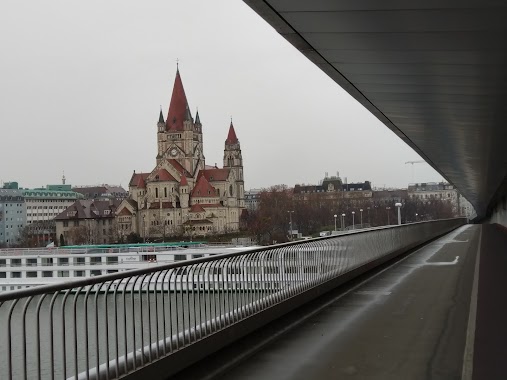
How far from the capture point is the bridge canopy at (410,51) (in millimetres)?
6684

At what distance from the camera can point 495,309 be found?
31.9ft

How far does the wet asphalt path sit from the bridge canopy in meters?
3.75

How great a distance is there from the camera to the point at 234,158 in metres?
167

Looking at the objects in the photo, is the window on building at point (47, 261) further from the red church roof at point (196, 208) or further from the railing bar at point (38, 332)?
the red church roof at point (196, 208)

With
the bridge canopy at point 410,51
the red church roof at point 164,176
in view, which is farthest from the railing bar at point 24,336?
the red church roof at point 164,176

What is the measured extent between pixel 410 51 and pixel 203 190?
138 m

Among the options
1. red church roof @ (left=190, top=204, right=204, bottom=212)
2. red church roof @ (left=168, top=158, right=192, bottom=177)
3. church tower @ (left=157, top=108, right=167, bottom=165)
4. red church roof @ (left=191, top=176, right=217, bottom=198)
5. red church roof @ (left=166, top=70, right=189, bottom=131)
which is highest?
red church roof @ (left=166, top=70, right=189, bottom=131)

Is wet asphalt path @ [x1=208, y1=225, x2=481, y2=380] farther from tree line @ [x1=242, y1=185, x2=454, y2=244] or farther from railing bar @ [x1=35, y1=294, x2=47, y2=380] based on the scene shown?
tree line @ [x1=242, y1=185, x2=454, y2=244]

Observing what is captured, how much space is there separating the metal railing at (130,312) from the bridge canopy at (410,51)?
9.88 ft

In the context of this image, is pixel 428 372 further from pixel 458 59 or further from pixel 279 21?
pixel 458 59

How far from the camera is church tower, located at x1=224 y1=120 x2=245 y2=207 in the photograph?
163500 millimetres

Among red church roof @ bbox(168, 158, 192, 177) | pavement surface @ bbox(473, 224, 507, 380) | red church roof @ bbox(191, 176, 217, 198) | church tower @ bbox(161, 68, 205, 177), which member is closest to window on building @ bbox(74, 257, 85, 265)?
→ pavement surface @ bbox(473, 224, 507, 380)

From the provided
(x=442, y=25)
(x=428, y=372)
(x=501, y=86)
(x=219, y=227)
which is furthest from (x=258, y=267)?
(x=219, y=227)

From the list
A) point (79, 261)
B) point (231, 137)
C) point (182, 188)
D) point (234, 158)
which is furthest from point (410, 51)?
point (231, 137)
